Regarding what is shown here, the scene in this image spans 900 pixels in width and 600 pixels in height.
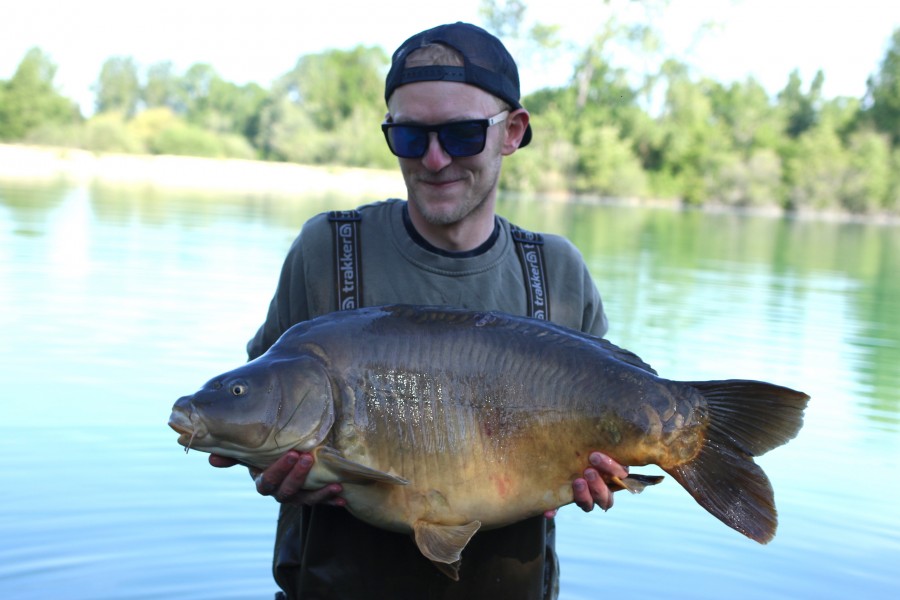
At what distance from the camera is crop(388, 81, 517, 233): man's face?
3.45m

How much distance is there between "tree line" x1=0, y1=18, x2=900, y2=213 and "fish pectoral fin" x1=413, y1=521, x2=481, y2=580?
63.6 meters

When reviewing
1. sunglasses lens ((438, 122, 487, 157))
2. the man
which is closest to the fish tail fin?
the man

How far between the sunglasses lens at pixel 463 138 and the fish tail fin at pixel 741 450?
1.06 m

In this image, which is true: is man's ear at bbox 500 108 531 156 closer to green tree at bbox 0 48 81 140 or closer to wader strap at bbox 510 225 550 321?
wader strap at bbox 510 225 550 321

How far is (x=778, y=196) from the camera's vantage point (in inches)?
2980

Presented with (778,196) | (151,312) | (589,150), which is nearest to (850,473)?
(151,312)

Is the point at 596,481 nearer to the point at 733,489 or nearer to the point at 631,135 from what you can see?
the point at 733,489

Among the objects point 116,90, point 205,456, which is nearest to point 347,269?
point 205,456

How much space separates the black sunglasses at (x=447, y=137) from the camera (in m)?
3.45

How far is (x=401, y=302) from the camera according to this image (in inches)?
140

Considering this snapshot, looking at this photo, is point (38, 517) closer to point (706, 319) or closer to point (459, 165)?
point (459, 165)

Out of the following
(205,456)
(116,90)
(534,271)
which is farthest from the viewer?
(116,90)

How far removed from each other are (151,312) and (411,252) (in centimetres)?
1020

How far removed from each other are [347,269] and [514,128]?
32.1 inches
